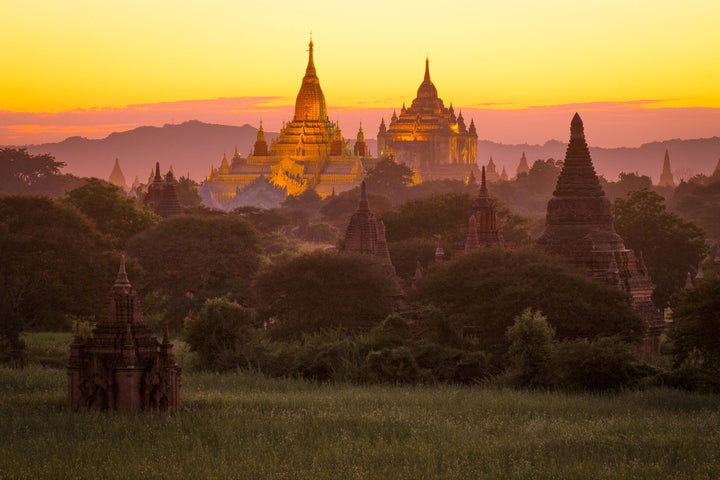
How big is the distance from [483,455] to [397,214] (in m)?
59.4

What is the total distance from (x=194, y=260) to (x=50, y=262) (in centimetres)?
1275

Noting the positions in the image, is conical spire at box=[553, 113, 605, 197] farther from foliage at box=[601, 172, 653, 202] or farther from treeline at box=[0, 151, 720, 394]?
foliage at box=[601, 172, 653, 202]

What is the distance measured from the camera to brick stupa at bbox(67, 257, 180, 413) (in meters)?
30.8

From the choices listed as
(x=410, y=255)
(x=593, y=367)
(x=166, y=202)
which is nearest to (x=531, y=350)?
(x=593, y=367)

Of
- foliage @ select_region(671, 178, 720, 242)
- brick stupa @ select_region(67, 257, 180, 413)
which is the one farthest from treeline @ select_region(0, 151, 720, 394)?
foliage @ select_region(671, 178, 720, 242)

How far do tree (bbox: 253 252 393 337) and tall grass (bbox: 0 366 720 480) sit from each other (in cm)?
1742

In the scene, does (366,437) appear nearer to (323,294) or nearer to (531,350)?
(531,350)

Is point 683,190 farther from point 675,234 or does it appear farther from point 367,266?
point 367,266

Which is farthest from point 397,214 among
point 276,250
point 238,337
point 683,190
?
point 683,190

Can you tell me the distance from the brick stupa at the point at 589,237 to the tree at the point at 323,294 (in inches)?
282

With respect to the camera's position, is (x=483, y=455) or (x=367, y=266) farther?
(x=367, y=266)

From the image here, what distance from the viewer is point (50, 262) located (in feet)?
191

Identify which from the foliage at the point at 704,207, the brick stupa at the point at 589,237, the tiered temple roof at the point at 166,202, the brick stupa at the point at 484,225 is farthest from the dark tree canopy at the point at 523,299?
the foliage at the point at 704,207

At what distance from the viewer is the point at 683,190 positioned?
156 meters
